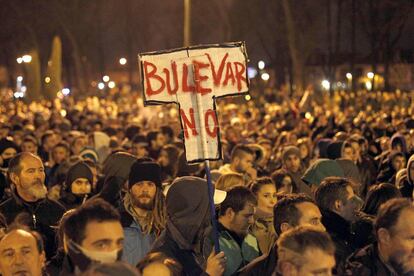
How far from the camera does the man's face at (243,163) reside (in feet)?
36.5

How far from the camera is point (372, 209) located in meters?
7.37

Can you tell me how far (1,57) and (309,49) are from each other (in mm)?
33715

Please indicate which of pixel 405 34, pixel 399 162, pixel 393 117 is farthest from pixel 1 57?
pixel 399 162

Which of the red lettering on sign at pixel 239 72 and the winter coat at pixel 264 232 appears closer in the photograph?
the red lettering on sign at pixel 239 72

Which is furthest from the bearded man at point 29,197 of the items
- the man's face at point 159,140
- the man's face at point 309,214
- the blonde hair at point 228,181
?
the man's face at point 159,140

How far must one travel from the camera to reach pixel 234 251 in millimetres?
6621

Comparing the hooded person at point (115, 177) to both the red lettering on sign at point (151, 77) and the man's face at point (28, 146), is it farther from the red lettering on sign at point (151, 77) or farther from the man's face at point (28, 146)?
the man's face at point (28, 146)

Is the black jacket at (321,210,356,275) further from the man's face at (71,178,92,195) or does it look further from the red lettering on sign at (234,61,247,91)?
the man's face at (71,178,92,195)

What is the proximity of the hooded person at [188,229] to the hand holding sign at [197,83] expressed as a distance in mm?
550

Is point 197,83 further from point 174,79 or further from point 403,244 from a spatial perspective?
point 403,244

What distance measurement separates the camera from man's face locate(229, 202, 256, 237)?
672 centimetres

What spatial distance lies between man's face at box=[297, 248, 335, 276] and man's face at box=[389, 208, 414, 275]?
75 cm

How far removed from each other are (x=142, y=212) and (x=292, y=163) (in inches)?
195

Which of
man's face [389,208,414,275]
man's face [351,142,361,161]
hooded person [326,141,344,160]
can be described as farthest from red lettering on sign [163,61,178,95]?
man's face [351,142,361,161]
